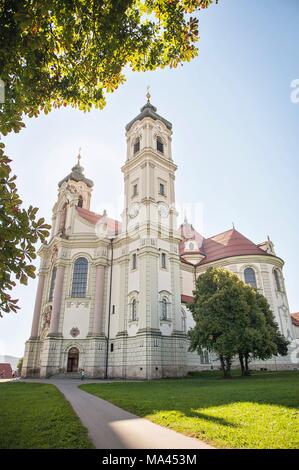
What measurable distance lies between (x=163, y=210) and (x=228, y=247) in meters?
11.4

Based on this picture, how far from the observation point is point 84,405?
10961mm

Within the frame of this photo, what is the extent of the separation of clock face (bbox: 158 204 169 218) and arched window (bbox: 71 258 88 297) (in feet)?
34.0

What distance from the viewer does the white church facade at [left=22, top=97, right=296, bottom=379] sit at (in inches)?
1118

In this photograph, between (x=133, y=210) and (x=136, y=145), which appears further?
(x=136, y=145)

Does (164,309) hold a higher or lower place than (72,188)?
lower

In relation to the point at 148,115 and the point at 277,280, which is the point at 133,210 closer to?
the point at 148,115

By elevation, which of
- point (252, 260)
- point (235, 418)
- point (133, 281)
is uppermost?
point (252, 260)

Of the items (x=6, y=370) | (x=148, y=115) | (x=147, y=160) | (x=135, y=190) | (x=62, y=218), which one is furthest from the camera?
(x=6, y=370)

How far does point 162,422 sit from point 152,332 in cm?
1991

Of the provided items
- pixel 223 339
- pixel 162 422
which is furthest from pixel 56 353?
pixel 162 422

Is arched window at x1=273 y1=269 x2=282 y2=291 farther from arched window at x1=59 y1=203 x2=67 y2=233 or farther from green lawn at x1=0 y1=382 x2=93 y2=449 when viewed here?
green lawn at x1=0 y1=382 x2=93 y2=449

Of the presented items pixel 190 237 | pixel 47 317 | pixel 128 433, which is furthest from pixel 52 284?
pixel 128 433

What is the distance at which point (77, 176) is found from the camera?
145 ft

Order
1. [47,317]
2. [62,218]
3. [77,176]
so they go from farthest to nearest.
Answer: [77,176], [62,218], [47,317]
